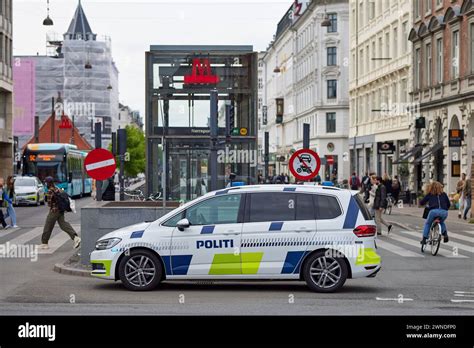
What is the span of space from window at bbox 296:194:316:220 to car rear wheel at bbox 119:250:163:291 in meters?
2.18

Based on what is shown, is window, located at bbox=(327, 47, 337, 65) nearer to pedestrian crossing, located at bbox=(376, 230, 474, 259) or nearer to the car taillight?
pedestrian crossing, located at bbox=(376, 230, 474, 259)

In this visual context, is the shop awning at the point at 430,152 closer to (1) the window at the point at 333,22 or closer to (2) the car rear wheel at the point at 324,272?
(2) the car rear wheel at the point at 324,272

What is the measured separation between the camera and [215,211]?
15.9 metres

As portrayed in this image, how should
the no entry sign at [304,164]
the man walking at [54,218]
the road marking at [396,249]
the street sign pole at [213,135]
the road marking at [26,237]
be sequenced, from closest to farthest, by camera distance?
the road marking at [396,249]
the street sign pole at [213,135]
the man walking at [54,218]
the no entry sign at [304,164]
the road marking at [26,237]

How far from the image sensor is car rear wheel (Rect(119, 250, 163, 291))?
15750 mm

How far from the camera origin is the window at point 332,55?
9531 cm

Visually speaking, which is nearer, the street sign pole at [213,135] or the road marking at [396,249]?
the road marking at [396,249]

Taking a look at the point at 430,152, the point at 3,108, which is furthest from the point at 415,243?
the point at 3,108

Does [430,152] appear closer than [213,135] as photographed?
No

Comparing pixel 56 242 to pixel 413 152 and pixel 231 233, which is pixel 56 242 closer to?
pixel 231 233

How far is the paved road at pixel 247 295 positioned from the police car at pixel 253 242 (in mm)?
312

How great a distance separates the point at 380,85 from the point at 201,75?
3810 cm

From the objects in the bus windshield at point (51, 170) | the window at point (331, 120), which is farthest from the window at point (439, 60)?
the window at point (331, 120)
